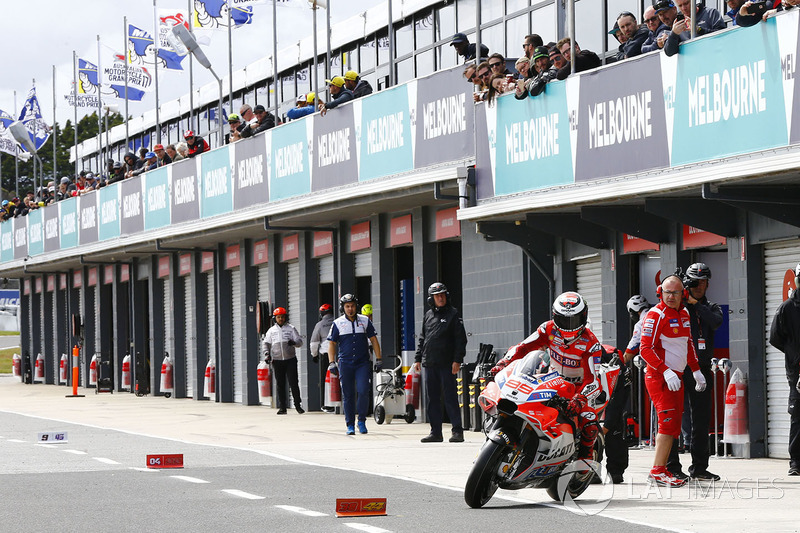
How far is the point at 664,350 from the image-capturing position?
12234 millimetres

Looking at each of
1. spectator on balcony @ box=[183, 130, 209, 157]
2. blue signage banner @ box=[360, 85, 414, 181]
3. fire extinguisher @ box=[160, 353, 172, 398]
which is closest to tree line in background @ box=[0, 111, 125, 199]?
fire extinguisher @ box=[160, 353, 172, 398]

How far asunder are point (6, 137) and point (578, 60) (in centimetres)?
3387

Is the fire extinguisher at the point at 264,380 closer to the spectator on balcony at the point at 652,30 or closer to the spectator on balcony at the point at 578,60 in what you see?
the spectator on balcony at the point at 578,60

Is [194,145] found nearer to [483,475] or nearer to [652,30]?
[652,30]

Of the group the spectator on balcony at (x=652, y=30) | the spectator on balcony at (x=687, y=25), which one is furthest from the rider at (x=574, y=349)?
the spectator on balcony at (x=652, y=30)

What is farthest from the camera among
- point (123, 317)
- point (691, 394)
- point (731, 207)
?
point (123, 317)

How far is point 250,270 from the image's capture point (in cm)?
3053

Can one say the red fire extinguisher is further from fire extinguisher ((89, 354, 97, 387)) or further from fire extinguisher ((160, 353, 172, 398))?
fire extinguisher ((89, 354, 97, 387))

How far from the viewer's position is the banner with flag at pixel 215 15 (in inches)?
1136

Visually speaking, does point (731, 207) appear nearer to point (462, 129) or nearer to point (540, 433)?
point (462, 129)

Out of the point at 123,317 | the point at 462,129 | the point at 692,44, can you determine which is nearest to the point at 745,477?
the point at 692,44

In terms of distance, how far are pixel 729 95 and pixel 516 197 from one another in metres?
4.33

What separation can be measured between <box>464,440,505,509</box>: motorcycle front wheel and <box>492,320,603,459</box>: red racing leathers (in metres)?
0.78

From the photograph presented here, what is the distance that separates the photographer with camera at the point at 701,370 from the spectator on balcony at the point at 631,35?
3.30 meters
